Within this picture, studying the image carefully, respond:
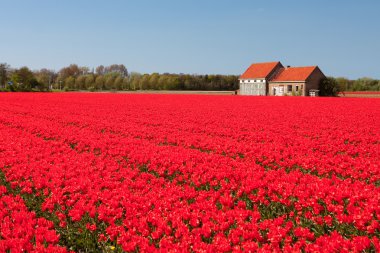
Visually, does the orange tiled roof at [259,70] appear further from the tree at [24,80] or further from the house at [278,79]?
the tree at [24,80]

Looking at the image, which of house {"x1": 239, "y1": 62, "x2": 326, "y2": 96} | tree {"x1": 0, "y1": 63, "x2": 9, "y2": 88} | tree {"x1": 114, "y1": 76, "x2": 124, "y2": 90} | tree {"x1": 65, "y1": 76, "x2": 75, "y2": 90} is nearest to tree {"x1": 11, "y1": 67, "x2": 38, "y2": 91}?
tree {"x1": 0, "y1": 63, "x2": 9, "y2": 88}

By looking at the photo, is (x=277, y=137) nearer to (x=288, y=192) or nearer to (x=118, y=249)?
(x=288, y=192)

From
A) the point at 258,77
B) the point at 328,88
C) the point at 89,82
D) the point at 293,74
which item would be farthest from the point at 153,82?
the point at 328,88

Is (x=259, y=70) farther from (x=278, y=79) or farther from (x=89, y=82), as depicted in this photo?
(x=89, y=82)

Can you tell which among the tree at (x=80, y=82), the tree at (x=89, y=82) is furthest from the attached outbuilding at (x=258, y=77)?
the tree at (x=80, y=82)

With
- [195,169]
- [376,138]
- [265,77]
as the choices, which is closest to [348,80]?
[265,77]

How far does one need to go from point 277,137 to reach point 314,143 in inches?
77.5

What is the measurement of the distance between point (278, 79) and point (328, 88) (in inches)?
435

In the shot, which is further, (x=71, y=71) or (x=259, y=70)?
(x=71, y=71)

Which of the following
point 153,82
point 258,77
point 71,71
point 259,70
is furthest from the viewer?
point 71,71

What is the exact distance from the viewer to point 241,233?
4.75 metres

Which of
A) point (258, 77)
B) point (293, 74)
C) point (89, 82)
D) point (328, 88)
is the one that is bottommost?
point (328, 88)

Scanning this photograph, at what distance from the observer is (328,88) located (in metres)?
70.4

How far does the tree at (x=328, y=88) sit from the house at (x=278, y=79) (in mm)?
1162
